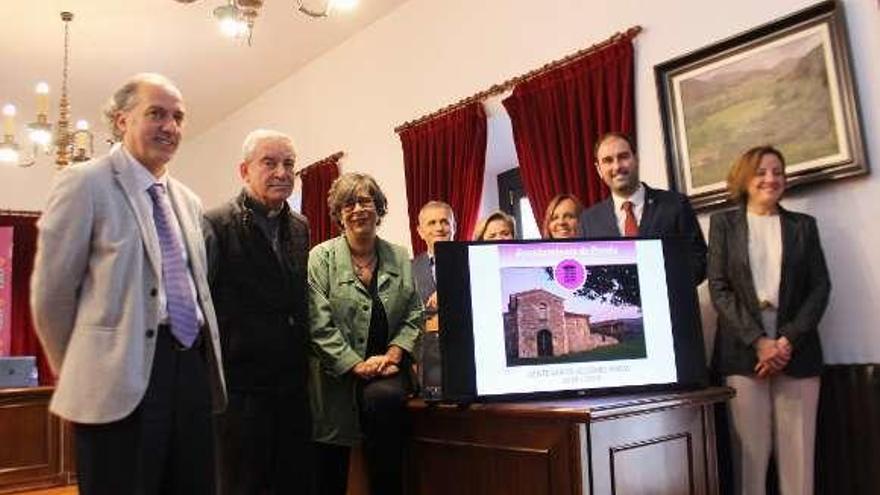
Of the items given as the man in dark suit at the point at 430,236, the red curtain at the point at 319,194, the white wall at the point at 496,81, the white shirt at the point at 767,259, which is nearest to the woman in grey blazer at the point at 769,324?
the white shirt at the point at 767,259

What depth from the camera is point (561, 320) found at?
190 centimetres

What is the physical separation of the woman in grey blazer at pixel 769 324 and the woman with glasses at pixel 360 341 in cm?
113

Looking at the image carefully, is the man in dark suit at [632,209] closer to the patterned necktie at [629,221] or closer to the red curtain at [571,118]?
the patterned necktie at [629,221]

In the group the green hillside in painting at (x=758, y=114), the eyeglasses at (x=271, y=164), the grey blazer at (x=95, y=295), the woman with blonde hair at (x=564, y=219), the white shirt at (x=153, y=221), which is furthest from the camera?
the woman with blonde hair at (x=564, y=219)

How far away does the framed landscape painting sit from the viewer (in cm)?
273

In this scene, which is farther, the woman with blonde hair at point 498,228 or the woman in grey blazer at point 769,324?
the woman with blonde hair at point 498,228

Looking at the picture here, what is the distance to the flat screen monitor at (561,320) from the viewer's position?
6.06ft

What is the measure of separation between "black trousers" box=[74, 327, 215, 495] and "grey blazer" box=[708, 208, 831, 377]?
5.73 ft

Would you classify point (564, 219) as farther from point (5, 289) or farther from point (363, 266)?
point (5, 289)

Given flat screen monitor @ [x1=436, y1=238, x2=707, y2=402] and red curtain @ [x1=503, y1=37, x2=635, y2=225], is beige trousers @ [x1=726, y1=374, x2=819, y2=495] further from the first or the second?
red curtain @ [x1=503, y1=37, x2=635, y2=225]

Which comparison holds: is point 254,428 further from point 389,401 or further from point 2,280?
point 2,280

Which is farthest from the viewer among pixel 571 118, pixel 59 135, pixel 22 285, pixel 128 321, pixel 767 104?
pixel 22 285

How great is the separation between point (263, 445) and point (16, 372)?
4167 millimetres

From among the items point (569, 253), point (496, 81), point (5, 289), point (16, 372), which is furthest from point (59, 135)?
point (569, 253)
